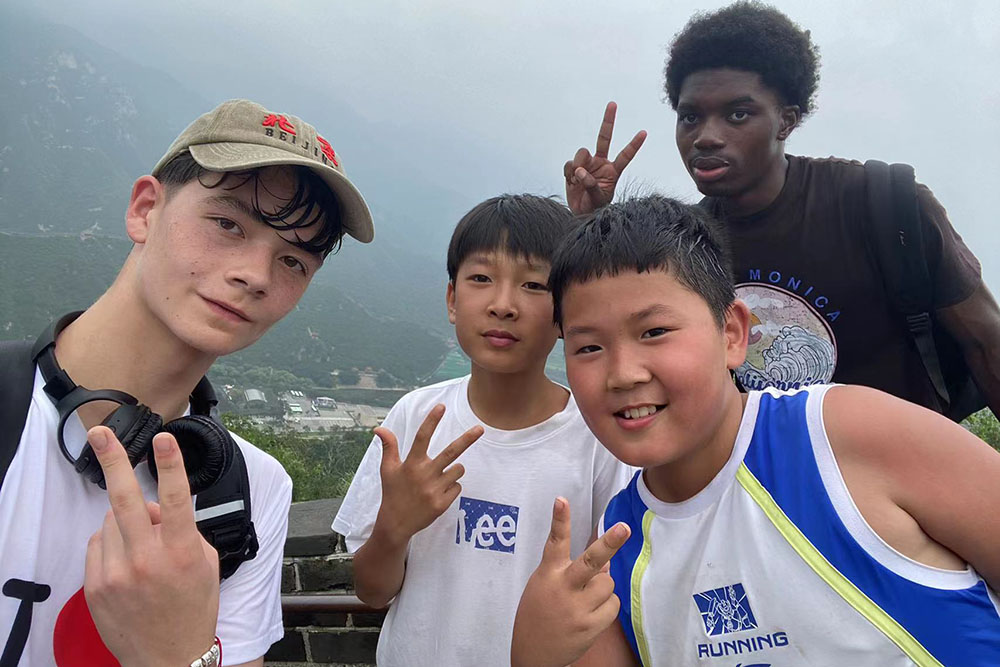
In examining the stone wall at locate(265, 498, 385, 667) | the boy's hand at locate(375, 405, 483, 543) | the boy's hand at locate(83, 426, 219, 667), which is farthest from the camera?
the stone wall at locate(265, 498, 385, 667)

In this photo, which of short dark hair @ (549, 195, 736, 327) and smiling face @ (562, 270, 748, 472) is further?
short dark hair @ (549, 195, 736, 327)

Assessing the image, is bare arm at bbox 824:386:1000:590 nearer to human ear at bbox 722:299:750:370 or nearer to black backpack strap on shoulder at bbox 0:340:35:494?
human ear at bbox 722:299:750:370

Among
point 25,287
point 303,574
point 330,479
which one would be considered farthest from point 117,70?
point 303,574

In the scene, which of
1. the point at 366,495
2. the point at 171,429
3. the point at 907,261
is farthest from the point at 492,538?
the point at 907,261

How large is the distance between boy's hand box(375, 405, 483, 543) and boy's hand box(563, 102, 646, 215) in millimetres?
1068

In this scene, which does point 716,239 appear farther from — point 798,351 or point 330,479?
point 330,479

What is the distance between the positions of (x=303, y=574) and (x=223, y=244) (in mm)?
1871

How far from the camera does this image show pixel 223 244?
152cm

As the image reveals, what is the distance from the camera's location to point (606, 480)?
1.82m

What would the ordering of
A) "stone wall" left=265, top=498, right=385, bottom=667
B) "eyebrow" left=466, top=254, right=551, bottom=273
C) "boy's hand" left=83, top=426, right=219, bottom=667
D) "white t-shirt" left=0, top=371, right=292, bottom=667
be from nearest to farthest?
"boy's hand" left=83, top=426, right=219, bottom=667, "white t-shirt" left=0, top=371, right=292, bottom=667, "eyebrow" left=466, top=254, right=551, bottom=273, "stone wall" left=265, top=498, right=385, bottom=667

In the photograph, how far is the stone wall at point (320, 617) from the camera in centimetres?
281

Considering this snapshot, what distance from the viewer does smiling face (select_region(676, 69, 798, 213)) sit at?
225 centimetres

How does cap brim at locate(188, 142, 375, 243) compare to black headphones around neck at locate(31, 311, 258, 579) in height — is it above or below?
above

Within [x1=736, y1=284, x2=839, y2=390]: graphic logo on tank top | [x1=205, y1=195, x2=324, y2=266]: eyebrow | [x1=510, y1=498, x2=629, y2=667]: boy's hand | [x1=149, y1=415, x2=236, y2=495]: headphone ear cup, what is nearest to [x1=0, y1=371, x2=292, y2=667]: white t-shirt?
[x1=149, y1=415, x2=236, y2=495]: headphone ear cup
